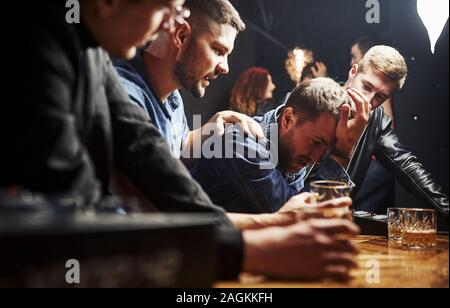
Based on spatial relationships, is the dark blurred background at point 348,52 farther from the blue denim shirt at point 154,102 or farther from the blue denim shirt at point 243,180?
the blue denim shirt at point 243,180

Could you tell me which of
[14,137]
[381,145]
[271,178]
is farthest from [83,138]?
[381,145]

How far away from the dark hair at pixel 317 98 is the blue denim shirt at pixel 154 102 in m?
0.60

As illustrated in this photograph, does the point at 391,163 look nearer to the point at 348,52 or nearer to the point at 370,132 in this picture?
the point at 370,132

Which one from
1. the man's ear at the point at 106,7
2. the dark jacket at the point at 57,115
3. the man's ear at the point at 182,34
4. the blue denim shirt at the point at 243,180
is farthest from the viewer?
the blue denim shirt at the point at 243,180


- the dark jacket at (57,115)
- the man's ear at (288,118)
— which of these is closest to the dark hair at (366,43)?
the man's ear at (288,118)

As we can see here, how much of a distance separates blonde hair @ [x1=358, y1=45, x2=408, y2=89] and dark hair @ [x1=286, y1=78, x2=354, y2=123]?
0.17m

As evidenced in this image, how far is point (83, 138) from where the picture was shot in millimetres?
1152

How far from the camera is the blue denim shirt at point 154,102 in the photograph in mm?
1744

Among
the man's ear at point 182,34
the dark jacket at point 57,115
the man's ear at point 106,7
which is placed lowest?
the dark jacket at point 57,115

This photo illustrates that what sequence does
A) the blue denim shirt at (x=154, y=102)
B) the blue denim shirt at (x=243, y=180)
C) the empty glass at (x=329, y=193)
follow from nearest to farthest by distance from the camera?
1. the empty glass at (x=329, y=193)
2. the blue denim shirt at (x=154, y=102)
3. the blue denim shirt at (x=243, y=180)

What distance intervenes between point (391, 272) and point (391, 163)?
0.98 metres

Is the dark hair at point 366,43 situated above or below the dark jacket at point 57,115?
above

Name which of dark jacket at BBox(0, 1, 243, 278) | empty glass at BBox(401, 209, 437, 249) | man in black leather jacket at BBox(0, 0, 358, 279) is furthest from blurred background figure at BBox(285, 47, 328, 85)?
dark jacket at BBox(0, 1, 243, 278)

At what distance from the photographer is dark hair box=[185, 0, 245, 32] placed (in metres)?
1.94
